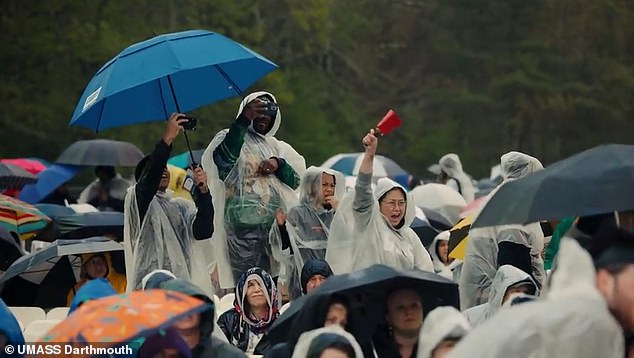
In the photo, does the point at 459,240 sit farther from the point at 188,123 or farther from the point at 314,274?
the point at 188,123

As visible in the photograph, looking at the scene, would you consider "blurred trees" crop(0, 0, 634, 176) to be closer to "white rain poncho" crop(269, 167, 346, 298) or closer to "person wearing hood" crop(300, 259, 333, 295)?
"white rain poncho" crop(269, 167, 346, 298)

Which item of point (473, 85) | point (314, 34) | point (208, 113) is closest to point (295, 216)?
point (208, 113)

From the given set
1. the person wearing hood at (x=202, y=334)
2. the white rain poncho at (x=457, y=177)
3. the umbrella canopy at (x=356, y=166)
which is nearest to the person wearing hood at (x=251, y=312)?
the person wearing hood at (x=202, y=334)

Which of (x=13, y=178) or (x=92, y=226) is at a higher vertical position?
(x=13, y=178)

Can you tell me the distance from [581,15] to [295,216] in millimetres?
29229

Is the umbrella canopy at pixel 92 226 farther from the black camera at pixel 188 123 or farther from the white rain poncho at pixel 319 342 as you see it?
the white rain poncho at pixel 319 342

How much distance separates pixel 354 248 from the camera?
977cm

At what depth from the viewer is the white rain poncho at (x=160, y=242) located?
9367 mm

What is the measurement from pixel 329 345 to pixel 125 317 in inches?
35.1

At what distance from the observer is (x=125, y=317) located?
5160mm

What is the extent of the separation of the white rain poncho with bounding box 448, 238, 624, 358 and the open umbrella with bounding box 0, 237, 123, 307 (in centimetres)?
560

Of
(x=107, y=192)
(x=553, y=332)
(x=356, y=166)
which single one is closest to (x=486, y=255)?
(x=553, y=332)

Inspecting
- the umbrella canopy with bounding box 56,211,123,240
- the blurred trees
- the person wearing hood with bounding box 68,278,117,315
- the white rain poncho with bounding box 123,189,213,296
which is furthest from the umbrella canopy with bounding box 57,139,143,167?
the blurred trees

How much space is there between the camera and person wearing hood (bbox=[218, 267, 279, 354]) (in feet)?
28.3
